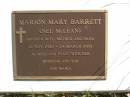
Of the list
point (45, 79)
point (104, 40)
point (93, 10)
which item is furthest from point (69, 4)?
point (45, 79)

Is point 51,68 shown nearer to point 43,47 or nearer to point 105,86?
point 43,47

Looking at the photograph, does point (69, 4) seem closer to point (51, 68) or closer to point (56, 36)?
point (56, 36)

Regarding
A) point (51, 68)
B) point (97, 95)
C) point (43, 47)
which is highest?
point (43, 47)

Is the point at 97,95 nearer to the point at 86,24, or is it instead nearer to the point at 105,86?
the point at 105,86

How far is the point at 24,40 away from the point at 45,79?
588 millimetres

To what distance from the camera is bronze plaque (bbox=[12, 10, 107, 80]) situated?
14.6 feet

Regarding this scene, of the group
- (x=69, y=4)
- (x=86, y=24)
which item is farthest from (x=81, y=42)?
(x=69, y=4)

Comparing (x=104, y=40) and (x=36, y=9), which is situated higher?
(x=36, y=9)

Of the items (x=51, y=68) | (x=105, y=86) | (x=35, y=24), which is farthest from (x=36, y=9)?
(x=105, y=86)

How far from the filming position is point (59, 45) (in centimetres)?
452

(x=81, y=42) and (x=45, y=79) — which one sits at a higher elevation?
(x=81, y=42)

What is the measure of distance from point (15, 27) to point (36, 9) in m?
0.36

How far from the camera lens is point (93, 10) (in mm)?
4426

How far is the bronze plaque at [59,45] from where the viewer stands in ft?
14.6
